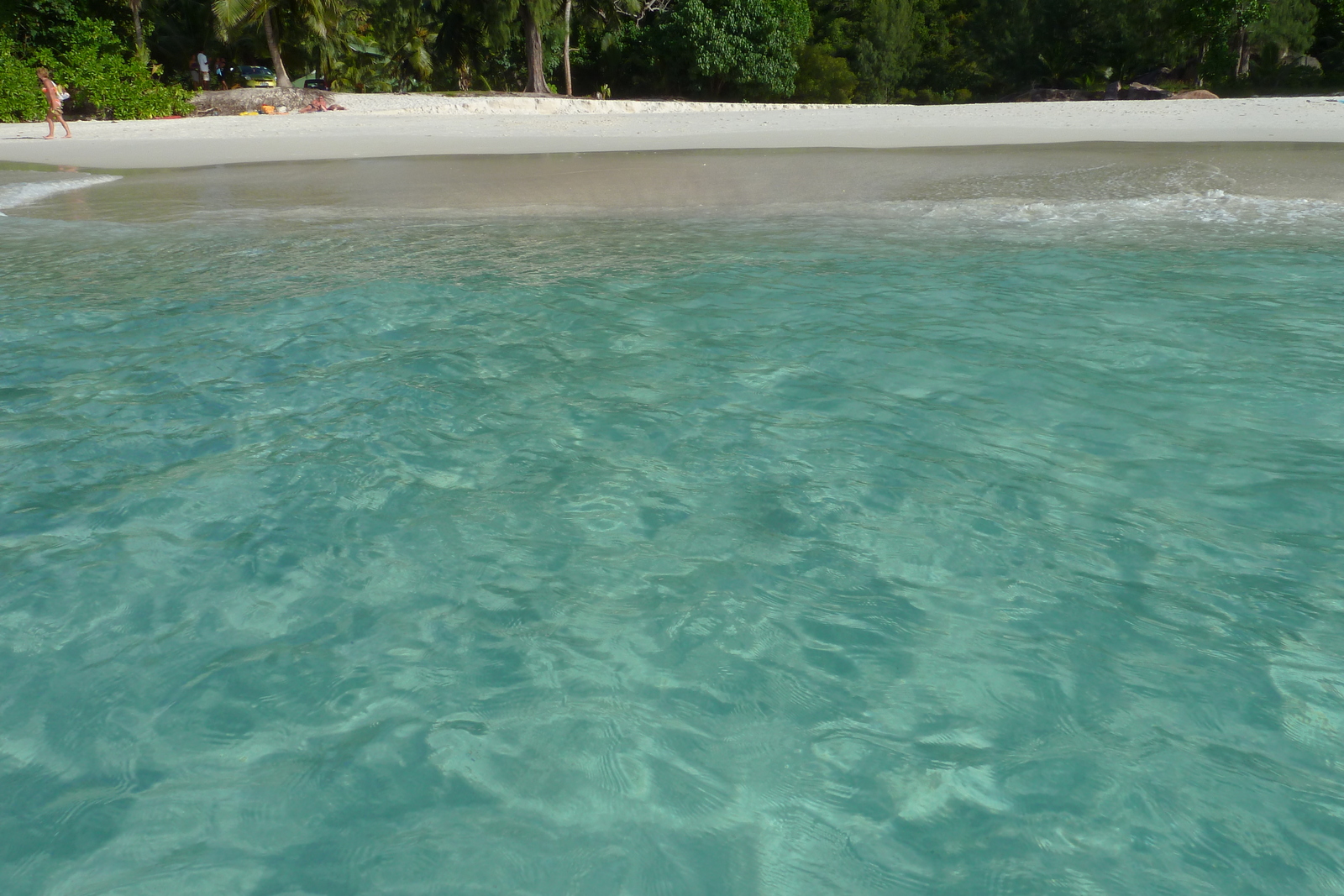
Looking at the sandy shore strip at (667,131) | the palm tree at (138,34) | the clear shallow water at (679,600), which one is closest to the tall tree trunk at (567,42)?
the sandy shore strip at (667,131)

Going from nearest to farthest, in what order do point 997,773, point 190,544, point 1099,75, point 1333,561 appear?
point 997,773
point 1333,561
point 190,544
point 1099,75

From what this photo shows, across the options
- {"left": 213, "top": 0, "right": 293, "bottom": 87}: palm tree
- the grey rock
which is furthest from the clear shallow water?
the grey rock

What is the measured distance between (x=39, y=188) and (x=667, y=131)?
34.3 feet

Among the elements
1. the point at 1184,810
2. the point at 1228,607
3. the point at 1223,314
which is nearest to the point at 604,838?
the point at 1184,810

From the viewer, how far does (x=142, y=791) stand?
220cm

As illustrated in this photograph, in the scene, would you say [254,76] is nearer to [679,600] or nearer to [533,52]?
[533,52]

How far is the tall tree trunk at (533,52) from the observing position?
29078 mm

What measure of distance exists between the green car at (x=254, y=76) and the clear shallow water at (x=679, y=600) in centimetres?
2811

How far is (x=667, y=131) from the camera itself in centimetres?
1842

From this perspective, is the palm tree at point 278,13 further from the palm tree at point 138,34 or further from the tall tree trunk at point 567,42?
the tall tree trunk at point 567,42

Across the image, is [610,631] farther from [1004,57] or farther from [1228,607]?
[1004,57]

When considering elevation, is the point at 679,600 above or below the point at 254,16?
below

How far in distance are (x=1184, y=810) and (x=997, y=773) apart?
385 millimetres

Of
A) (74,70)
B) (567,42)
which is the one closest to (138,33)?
(74,70)
